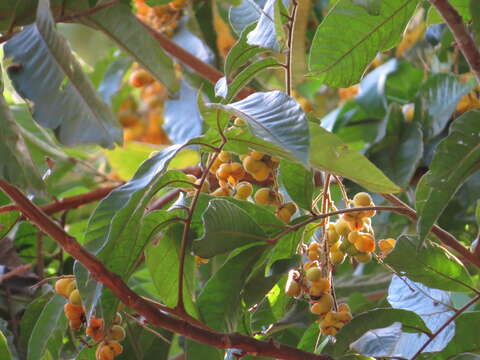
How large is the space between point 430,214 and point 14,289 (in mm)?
618

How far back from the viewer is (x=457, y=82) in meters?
1.16

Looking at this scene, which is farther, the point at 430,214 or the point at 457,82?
the point at 457,82

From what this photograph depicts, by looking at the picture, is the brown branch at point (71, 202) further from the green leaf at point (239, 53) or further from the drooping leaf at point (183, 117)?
the green leaf at point (239, 53)

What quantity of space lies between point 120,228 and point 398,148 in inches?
26.8

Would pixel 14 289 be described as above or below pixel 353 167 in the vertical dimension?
below

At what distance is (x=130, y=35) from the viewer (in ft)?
2.99

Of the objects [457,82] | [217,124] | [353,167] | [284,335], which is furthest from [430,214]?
[457,82]

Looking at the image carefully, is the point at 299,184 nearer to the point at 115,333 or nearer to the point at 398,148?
the point at 115,333

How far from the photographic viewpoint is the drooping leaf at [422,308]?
2.23 feet

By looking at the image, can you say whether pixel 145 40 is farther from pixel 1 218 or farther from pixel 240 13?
pixel 1 218

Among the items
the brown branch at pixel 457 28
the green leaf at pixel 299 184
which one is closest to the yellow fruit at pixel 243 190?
the green leaf at pixel 299 184

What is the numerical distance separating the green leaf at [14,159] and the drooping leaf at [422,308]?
324mm

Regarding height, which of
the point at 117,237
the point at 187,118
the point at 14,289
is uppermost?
the point at 117,237

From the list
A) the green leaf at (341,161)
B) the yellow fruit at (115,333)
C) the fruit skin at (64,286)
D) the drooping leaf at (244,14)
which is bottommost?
the yellow fruit at (115,333)
